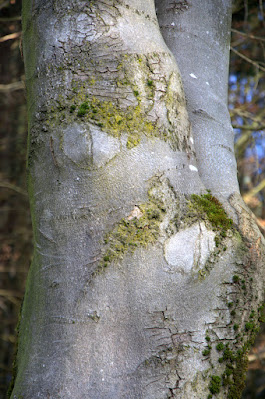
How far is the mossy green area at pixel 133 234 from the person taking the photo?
88cm

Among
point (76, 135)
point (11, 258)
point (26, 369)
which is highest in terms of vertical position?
point (76, 135)

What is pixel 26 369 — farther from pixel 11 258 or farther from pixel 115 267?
pixel 11 258

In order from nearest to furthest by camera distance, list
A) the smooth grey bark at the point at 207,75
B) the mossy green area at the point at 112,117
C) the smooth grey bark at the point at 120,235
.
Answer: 1. the smooth grey bark at the point at 120,235
2. the mossy green area at the point at 112,117
3. the smooth grey bark at the point at 207,75

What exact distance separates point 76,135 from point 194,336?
1.91 ft

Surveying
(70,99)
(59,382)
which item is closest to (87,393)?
(59,382)

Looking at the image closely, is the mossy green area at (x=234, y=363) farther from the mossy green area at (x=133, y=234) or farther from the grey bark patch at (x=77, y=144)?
the grey bark patch at (x=77, y=144)

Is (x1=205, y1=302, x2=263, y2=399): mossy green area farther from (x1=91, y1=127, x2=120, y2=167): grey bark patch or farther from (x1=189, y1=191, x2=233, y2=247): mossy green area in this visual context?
(x1=91, y1=127, x2=120, y2=167): grey bark patch

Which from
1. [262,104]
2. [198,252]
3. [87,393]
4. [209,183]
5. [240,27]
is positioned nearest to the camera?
[87,393]

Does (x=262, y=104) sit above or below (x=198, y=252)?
above

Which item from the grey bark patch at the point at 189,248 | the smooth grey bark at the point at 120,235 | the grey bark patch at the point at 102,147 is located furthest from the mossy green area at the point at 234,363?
the grey bark patch at the point at 102,147

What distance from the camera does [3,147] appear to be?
4367 millimetres

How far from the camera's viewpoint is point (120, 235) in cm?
89

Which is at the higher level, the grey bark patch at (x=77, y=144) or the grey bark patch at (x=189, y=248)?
the grey bark patch at (x=77, y=144)

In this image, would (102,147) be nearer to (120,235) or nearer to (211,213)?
(120,235)
